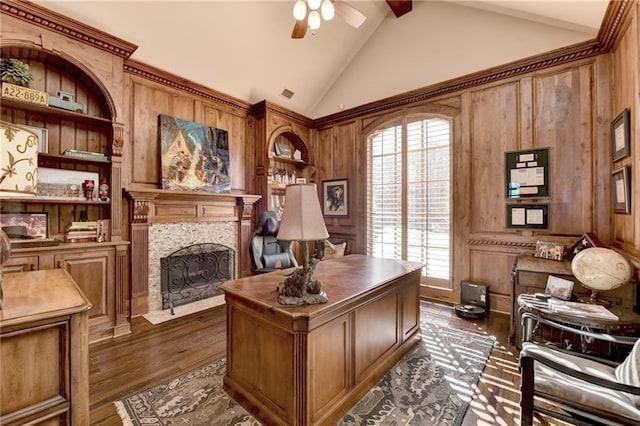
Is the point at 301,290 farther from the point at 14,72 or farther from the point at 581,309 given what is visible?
the point at 14,72

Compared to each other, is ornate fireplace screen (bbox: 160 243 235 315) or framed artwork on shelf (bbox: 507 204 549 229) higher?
framed artwork on shelf (bbox: 507 204 549 229)

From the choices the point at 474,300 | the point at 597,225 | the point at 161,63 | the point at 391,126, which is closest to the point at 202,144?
the point at 161,63

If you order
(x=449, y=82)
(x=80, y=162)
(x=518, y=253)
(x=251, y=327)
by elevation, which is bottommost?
(x=251, y=327)

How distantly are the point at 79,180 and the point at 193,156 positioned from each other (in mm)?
1351

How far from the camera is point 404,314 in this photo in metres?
2.59

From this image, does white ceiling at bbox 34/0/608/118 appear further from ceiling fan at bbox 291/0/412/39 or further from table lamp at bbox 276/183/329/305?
table lamp at bbox 276/183/329/305

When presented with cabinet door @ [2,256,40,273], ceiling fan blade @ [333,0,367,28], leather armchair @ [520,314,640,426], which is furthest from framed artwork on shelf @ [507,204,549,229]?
cabinet door @ [2,256,40,273]

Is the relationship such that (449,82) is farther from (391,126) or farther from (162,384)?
(162,384)

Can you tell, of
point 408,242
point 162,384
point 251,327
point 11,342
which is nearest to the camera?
point 11,342

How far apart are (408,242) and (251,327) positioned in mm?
3273

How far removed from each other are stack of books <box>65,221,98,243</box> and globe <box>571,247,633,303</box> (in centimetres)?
466

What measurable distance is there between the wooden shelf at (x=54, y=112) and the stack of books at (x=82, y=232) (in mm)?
1138

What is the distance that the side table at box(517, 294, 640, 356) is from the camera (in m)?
1.88

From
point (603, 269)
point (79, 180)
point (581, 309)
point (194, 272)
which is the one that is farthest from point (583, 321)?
point (79, 180)
